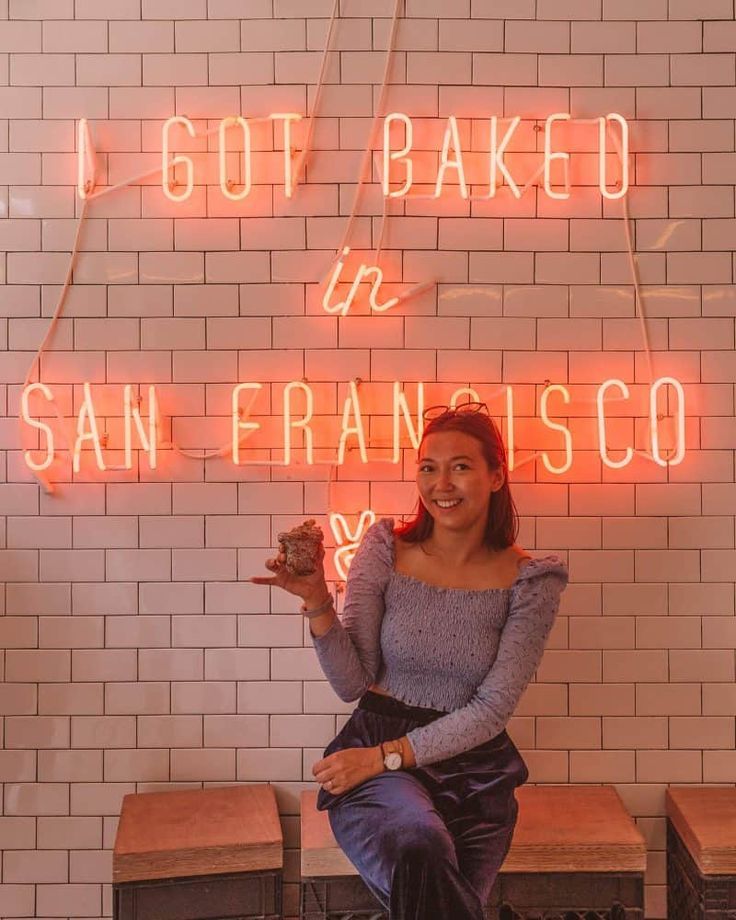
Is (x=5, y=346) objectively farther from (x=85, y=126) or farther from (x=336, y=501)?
(x=336, y=501)

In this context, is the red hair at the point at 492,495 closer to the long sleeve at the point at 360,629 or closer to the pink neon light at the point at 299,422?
the long sleeve at the point at 360,629

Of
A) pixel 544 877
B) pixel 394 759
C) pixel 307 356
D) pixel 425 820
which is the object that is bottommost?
pixel 544 877

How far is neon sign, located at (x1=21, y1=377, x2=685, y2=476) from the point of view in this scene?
323 centimetres

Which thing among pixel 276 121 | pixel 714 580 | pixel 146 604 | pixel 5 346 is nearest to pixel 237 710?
pixel 146 604

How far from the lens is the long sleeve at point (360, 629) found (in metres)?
2.80

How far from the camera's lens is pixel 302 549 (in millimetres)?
2746

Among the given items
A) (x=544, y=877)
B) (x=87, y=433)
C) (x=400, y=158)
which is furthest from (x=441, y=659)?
(x=400, y=158)

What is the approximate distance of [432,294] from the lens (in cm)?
333

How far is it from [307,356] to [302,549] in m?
0.82

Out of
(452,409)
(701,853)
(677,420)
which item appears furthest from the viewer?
(677,420)

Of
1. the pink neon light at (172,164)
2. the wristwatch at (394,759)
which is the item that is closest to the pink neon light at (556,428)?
the wristwatch at (394,759)

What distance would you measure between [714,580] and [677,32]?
1.80 metres

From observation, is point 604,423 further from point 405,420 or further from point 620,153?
point 620,153

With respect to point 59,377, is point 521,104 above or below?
above
